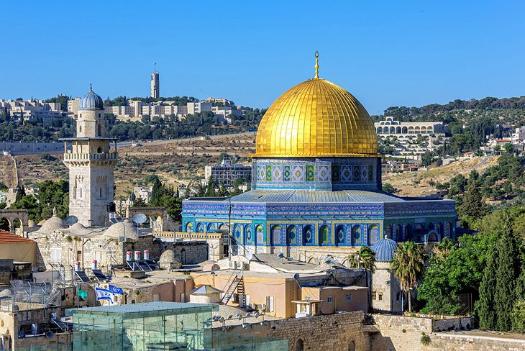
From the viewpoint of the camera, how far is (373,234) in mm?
40500

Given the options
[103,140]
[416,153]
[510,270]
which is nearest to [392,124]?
[416,153]

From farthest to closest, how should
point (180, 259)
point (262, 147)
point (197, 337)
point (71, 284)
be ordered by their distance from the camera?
point (262, 147) < point (180, 259) < point (71, 284) < point (197, 337)

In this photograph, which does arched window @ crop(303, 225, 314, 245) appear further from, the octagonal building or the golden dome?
the golden dome

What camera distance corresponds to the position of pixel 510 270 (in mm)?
34312

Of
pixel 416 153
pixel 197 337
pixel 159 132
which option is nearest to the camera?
pixel 197 337

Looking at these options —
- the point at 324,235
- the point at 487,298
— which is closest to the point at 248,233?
the point at 324,235

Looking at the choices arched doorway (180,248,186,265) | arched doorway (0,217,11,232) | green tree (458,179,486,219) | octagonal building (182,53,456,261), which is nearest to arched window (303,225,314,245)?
octagonal building (182,53,456,261)

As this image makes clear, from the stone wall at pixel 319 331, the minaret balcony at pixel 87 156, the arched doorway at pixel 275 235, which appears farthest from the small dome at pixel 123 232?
the stone wall at pixel 319 331

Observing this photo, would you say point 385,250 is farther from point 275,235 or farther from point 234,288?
point 234,288

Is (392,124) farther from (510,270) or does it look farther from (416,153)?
(510,270)

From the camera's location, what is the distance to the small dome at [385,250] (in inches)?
1436

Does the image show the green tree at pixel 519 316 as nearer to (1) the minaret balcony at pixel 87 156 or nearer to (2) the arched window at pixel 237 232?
(2) the arched window at pixel 237 232

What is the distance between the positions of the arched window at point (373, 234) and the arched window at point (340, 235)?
0.71 m

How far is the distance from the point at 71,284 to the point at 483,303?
9.48m
